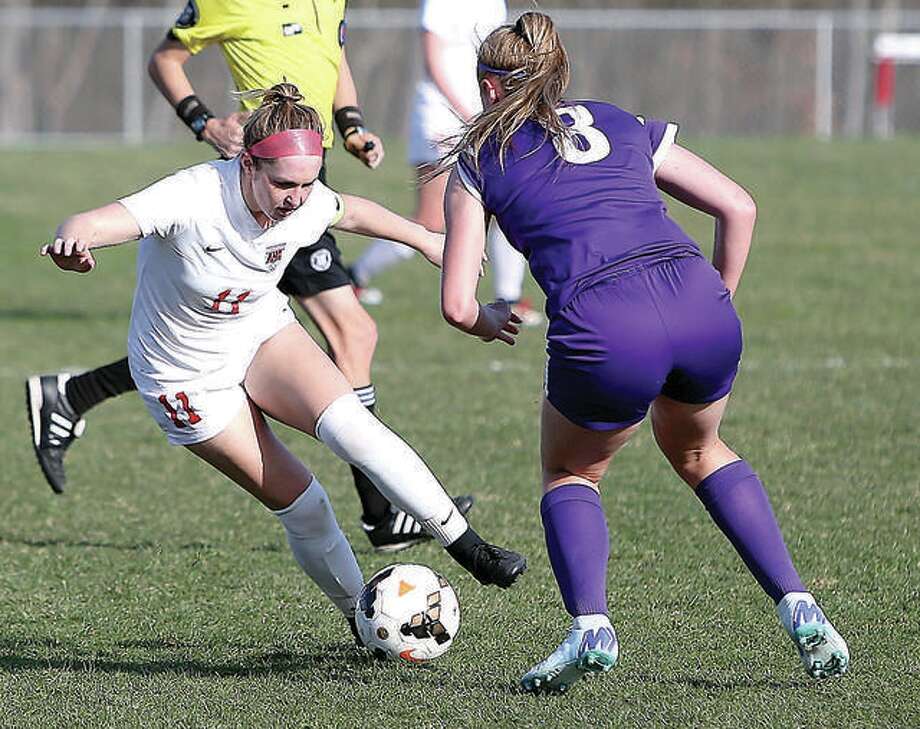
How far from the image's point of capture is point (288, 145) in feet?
14.4

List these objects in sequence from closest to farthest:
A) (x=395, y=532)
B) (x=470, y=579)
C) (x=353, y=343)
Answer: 1. (x=470, y=579)
2. (x=395, y=532)
3. (x=353, y=343)

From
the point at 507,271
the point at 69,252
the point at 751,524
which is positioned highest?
the point at 69,252

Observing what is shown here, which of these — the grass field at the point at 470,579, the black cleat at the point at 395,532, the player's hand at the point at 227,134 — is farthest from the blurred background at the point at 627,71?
the black cleat at the point at 395,532

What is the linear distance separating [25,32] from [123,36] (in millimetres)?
2601

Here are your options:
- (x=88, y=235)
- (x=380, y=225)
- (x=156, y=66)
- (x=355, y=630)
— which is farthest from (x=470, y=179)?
(x=156, y=66)

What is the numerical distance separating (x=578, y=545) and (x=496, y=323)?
622 millimetres

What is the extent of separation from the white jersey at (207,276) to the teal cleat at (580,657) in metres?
1.28

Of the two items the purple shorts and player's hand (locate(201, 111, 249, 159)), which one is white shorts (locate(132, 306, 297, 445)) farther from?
player's hand (locate(201, 111, 249, 159))

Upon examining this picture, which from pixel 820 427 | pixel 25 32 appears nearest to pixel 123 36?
pixel 25 32

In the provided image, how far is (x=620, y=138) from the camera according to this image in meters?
4.26

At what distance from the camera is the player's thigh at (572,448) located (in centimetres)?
431

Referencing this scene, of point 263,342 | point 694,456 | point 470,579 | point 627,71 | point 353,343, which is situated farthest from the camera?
point 627,71

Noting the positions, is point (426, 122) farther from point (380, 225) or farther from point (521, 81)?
point (521, 81)

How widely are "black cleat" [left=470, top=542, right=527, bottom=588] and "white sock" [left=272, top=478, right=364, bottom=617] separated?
0.53 meters
